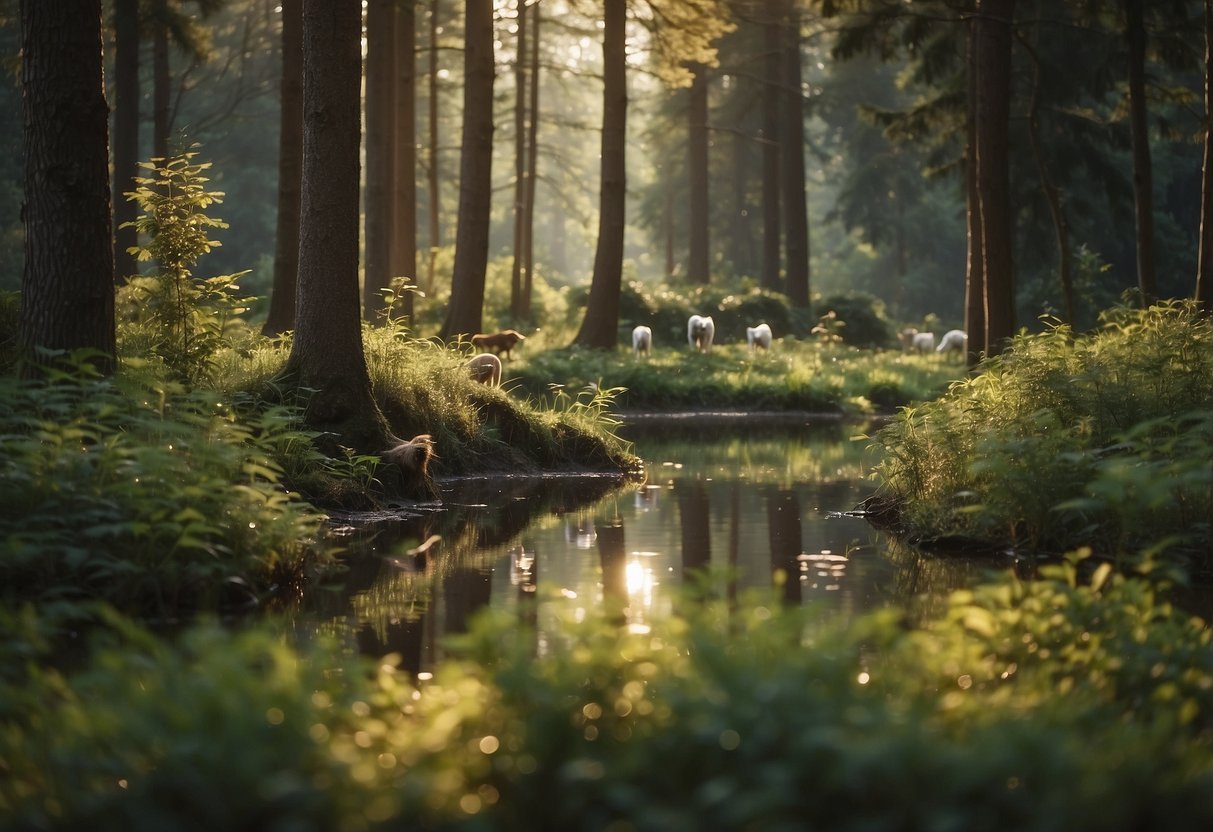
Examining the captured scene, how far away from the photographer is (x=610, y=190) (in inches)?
1166

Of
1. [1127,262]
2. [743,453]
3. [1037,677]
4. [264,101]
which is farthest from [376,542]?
[264,101]

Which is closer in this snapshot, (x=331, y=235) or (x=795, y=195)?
(x=331, y=235)

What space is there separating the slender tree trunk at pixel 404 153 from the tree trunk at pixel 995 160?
1118 cm

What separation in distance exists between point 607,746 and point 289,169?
18.0 meters

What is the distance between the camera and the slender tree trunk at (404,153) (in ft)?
93.5

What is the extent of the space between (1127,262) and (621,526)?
40.4m

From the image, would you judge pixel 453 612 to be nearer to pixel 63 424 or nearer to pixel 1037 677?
pixel 63 424

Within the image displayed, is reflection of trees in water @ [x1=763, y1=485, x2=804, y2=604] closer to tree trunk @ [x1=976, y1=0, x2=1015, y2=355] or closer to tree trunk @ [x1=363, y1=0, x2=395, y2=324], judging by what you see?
tree trunk @ [x1=976, y1=0, x2=1015, y2=355]

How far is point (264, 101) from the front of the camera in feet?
218

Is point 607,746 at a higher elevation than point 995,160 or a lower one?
lower

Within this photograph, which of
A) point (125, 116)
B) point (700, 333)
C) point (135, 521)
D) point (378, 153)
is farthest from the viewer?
point (700, 333)

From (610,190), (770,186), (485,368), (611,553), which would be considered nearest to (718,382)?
(610,190)

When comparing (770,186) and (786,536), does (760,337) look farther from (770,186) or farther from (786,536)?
(786,536)

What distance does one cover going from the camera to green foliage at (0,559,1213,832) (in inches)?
151
